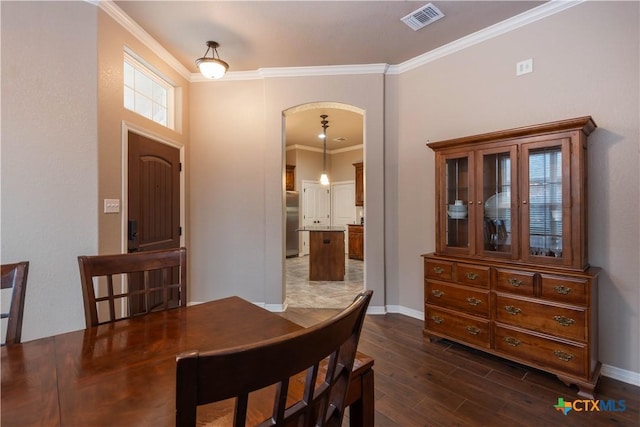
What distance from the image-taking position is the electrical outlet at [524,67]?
102 inches

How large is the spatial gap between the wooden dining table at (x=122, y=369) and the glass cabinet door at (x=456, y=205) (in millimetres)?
2017

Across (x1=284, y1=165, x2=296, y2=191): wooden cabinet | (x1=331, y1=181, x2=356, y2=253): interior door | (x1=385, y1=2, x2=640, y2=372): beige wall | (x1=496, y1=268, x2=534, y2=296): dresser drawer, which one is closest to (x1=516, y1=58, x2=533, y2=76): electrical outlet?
(x1=385, y1=2, x2=640, y2=372): beige wall

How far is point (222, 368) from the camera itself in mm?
458

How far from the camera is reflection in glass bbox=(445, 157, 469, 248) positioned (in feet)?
8.88

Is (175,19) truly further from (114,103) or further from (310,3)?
(310,3)

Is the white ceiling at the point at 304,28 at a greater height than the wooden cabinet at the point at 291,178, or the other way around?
the white ceiling at the point at 304,28

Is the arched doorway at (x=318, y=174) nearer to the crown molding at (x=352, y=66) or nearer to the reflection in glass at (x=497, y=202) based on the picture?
the crown molding at (x=352, y=66)

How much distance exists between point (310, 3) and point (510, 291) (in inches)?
110

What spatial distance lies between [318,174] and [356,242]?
2235 mm

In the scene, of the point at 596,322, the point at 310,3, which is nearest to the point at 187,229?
the point at 310,3

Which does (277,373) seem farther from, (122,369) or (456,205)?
(456,205)

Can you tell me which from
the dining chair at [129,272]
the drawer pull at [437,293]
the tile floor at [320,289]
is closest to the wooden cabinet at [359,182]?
the tile floor at [320,289]

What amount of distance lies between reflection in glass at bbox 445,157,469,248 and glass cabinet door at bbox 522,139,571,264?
1.53 feet

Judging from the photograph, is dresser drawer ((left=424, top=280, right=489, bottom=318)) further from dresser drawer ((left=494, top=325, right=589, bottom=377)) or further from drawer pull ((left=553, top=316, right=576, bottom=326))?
drawer pull ((left=553, top=316, right=576, bottom=326))
